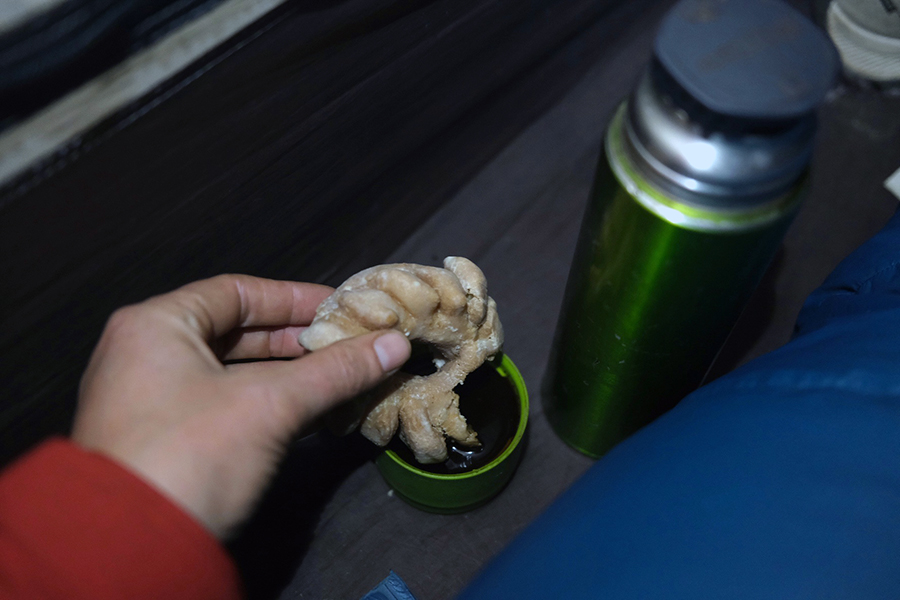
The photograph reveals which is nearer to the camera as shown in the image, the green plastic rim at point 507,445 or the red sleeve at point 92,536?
the red sleeve at point 92,536

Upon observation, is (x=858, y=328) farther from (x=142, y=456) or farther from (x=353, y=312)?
(x=142, y=456)

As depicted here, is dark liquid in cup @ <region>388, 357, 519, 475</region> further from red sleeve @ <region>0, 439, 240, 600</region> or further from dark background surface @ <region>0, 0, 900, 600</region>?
red sleeve @ <region>0, 439, 240, 600</region>

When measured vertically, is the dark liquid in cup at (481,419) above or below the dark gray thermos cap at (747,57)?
below

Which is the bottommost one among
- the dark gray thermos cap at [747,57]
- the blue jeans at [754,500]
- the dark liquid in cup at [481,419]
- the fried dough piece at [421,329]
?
the dark liquid in cup at [481,419]

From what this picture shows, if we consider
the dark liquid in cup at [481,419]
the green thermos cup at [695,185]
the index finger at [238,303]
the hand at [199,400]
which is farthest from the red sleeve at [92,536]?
the green thermos cup at [695,185]

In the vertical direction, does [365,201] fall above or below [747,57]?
below

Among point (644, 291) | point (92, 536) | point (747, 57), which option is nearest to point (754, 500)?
point (644, 291)

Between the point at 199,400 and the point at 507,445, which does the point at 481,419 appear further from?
the point at 199,400

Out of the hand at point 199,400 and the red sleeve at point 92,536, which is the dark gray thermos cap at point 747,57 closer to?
the hand at point 199,400
